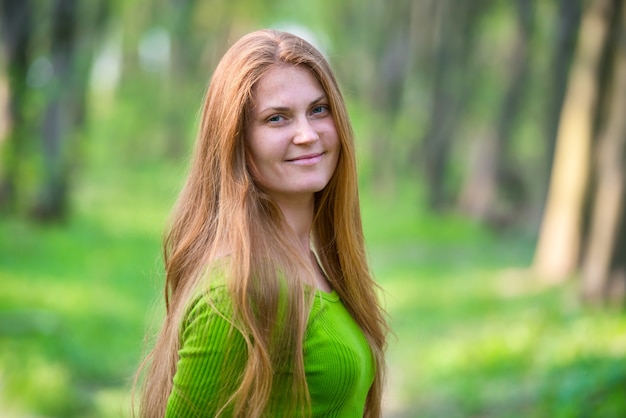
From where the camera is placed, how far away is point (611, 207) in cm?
881

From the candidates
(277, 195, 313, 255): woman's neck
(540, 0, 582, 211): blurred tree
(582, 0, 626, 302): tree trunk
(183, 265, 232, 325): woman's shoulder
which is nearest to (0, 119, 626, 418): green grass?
(582, 0, 626, 302): tree trunk

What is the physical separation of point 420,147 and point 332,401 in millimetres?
25936

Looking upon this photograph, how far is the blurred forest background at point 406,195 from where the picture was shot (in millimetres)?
7445

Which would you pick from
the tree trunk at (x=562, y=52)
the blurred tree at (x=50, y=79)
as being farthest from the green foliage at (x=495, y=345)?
the blurred tree at (x=50, y=79)

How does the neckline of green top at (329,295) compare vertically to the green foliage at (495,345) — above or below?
above

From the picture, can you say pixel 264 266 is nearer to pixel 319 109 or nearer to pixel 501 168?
pixel 319 109

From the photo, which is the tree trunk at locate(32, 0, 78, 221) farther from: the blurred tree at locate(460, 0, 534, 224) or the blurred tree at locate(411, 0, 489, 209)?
the blurred tree at locate(460, 0, 534, 224)

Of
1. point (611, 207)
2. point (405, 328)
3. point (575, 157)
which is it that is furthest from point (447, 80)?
point (611, 207)

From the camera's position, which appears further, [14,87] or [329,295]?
[14,87]

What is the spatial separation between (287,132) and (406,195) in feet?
80.1

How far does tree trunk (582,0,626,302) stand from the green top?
6.78 m

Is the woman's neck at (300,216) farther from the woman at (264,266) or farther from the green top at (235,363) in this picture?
the green top at (235,363)

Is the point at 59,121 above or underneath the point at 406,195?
above

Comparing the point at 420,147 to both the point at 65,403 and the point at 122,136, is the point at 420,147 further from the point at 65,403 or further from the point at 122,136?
the point at 65,403
